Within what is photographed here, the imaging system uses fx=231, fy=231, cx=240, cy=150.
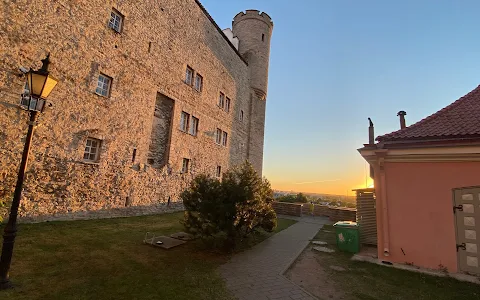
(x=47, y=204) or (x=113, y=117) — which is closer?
(x=47, y=204)

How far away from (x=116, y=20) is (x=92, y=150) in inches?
288

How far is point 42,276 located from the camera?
15.7 feet

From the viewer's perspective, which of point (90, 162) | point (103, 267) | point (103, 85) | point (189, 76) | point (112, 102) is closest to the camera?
point (103, 267)

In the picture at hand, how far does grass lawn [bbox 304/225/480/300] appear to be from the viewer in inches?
197

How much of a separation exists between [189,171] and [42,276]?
1313 cm

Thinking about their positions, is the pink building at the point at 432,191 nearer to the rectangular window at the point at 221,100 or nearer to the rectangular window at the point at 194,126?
the rectangular window at the point at 194,126

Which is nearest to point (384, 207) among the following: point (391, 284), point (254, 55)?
point (391, 284)

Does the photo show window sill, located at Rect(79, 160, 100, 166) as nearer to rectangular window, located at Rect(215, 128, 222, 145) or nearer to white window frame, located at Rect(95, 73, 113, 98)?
white window frame, located at Rect(95, 73, 113, 98)

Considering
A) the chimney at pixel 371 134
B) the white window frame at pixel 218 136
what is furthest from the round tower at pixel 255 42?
the chimney at pixel 371 134

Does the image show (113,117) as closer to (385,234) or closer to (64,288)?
(64,288)

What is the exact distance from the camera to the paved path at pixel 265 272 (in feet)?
15.5

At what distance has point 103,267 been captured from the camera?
18.1 feet

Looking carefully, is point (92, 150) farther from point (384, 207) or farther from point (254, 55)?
point (254, 55)

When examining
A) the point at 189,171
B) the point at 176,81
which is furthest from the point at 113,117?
the point at 189,171
